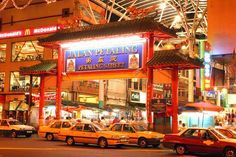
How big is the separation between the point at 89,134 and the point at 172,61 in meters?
7.00

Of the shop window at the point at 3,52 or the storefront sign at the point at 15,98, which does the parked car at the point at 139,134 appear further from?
the shop window at the point at 3,52

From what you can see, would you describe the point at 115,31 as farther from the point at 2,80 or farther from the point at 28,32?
the point at 2,80

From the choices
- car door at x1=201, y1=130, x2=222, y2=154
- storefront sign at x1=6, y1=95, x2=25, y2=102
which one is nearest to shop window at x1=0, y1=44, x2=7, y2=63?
storefront sign at x1=6, y1=95, x2=25, y2=102

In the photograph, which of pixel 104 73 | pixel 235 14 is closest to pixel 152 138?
pixel 104 73

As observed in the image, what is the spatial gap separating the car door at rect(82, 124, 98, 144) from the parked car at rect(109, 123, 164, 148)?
1989 mm

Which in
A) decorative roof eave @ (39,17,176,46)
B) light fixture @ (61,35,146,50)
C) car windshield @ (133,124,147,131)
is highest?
decorative roof eave @ (39,17,176,46)

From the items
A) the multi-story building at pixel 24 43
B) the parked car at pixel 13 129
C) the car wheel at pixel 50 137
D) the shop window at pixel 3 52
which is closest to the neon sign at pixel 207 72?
the car wheel at pixel 50 137

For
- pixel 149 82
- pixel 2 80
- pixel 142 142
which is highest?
pixel 2 80

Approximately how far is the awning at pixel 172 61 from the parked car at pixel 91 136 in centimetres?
564

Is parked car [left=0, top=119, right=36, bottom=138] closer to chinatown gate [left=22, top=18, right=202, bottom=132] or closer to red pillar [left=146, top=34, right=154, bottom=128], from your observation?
chinatown gate [left=22, top=18, right=202, bottom=132]

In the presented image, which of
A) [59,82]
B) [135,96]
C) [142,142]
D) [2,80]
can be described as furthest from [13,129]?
[135,96]

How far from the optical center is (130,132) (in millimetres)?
24281

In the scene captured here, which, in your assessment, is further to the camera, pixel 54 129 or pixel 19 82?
pixel 19 82

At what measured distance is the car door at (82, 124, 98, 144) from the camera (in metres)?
22.6
